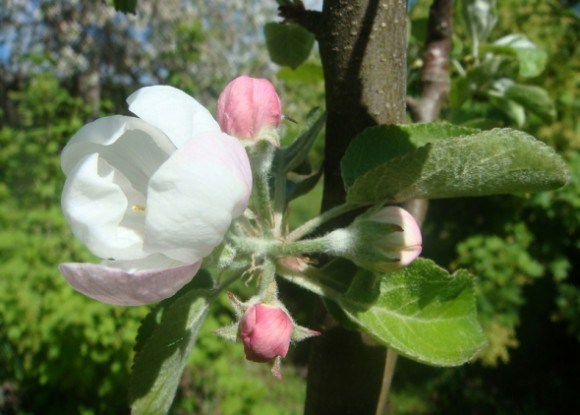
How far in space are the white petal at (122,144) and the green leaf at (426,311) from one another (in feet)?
0.84

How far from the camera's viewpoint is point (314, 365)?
2.75ft

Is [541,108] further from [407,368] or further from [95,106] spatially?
[95,106]

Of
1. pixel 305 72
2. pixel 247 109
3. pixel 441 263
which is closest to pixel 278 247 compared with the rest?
pixel 247 109

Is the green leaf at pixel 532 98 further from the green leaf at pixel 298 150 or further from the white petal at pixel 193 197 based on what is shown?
the white petal at pixel 193 197

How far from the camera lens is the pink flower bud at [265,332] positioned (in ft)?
1.87

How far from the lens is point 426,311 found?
0.68 meters

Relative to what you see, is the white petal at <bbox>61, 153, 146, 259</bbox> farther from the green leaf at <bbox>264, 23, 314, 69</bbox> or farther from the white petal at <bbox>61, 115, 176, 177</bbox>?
the green leaf at <bbox>264, 23, 314, 69</bbox>

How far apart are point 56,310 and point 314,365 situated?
191 cm

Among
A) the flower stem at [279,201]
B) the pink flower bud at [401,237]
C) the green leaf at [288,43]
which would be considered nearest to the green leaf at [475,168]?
the pink flower bud at [401,237]

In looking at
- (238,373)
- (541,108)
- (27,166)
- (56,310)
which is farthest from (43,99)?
(541,108)

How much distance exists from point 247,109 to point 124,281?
0.79ft

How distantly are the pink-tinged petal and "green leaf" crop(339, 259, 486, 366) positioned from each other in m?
0.22

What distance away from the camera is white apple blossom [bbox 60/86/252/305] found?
490 mm

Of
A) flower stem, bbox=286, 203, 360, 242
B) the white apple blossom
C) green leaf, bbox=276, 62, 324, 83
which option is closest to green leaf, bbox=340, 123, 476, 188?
flower stem, bbox=286, 203, 360, 242
